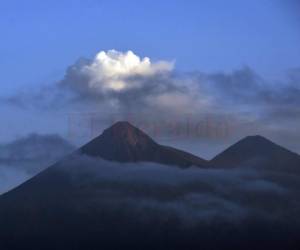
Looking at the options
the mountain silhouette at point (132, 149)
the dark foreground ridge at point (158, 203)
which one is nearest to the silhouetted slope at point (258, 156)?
the dark foreground ridge at point (158, 203)

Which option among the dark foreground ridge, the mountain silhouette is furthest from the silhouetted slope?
the mountain silhouette

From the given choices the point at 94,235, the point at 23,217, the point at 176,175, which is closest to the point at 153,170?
the point at 176,175

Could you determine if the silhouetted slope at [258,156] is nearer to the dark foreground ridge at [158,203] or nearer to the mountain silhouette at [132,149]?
the dark foreground ridge at [158,203]

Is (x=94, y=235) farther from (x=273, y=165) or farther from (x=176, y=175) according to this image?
(x=273, y=165)

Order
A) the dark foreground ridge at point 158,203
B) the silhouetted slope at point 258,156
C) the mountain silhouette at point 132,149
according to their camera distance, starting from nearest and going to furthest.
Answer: the mountain silhouette at point 132,149 → the silhouetted slope at point 258,156 → the dark foreground ridge at point 158,203

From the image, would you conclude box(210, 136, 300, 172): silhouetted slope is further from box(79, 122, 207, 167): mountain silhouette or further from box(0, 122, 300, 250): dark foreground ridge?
box(79, 122, 207, 167): mountain silhouette

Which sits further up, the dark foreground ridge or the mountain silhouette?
the mountain silhouette

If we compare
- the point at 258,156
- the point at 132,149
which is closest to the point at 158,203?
the point at 132,149
